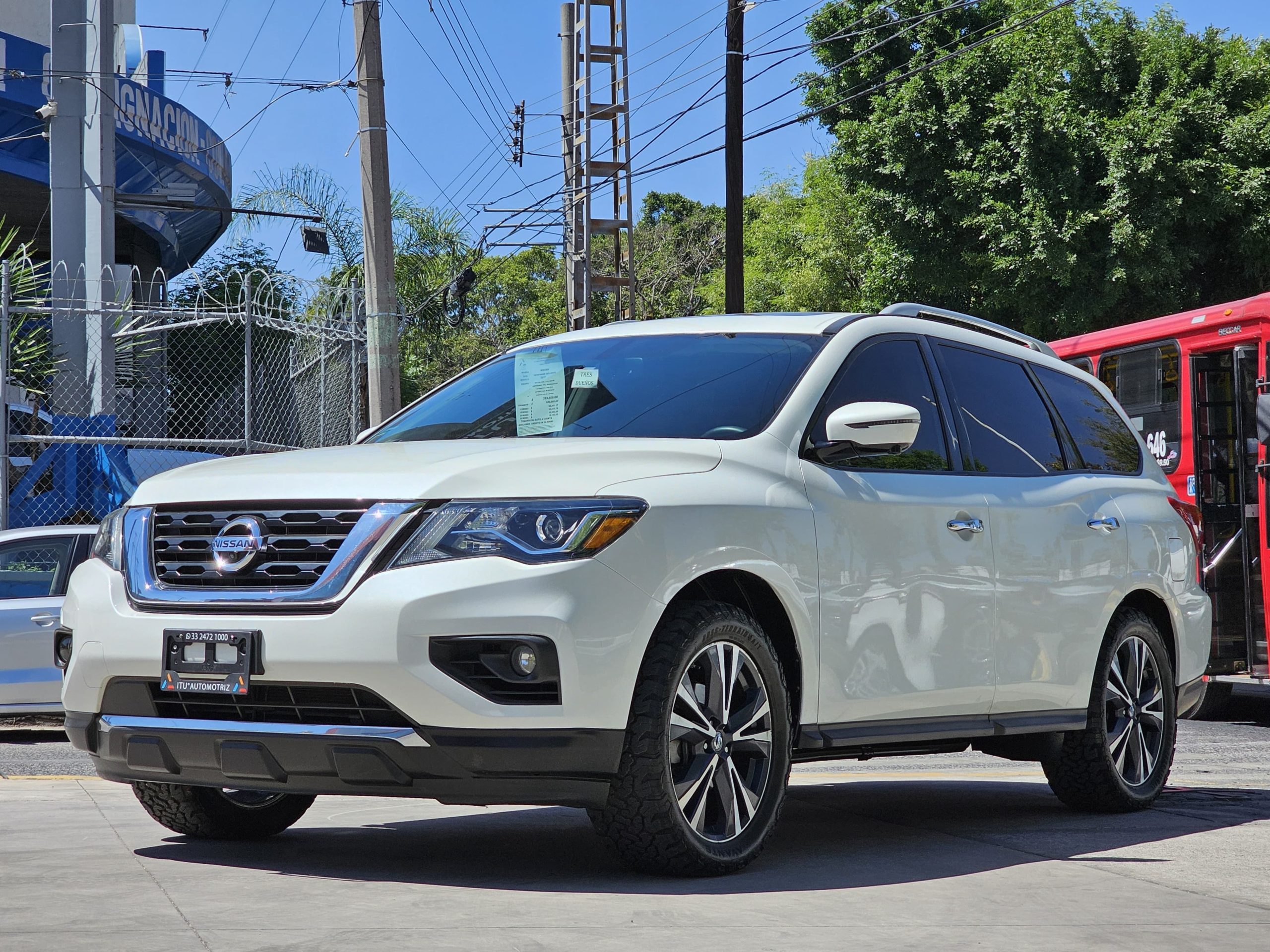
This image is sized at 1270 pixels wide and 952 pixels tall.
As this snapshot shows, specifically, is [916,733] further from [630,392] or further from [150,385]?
[150,385]

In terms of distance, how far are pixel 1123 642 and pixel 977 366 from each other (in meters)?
1.43

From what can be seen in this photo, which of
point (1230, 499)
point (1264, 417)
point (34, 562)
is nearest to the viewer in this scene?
point (34, 562)

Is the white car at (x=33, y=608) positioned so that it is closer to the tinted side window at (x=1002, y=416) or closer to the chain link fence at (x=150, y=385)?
the chain link fence at (x=150, y=385)

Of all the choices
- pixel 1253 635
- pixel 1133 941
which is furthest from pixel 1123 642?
pixel 1253 635

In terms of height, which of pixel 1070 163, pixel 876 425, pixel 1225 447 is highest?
pixel 1070 163

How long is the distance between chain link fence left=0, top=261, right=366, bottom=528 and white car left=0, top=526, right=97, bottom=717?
8.26 feet

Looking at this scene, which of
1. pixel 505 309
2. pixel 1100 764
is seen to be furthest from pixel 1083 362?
pixel 505 309

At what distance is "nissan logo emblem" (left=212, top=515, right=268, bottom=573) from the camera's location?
4805 mm

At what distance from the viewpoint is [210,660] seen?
4770 millimetres

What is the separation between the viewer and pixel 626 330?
251 inches

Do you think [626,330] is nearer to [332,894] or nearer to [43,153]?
[332,894]

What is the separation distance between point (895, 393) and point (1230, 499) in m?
7.34

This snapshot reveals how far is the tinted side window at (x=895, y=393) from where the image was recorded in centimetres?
584

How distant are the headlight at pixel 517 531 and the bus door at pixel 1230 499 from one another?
8965 mm
